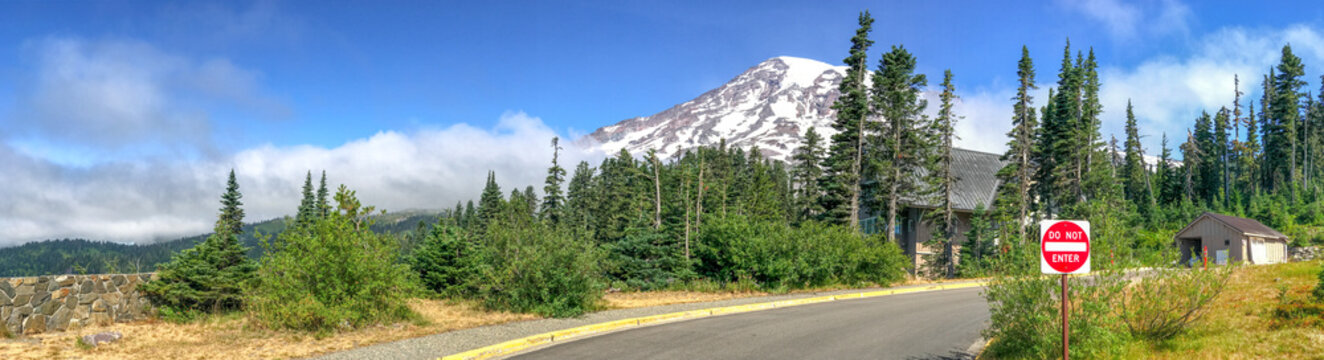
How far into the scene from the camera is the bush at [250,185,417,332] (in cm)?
1263

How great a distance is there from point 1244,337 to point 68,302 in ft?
66.0

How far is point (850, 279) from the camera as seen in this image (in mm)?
27547

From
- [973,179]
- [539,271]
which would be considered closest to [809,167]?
[973,179]

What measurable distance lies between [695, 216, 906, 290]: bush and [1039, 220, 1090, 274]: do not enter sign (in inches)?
650

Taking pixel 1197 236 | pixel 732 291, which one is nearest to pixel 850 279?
pixel 732 291

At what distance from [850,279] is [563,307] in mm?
15272

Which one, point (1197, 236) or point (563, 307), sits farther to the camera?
point (1197, 236)

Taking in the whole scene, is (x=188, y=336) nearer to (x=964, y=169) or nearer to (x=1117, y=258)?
(x=1117, y=258)

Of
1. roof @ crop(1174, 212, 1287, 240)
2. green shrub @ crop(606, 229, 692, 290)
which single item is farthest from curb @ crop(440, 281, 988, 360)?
roof @ crop(1174, 212, 1287, 240)

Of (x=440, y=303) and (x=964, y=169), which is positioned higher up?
(x=964, y=169)

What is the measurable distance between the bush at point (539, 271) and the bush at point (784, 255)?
28.4 ft

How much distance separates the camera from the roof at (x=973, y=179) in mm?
44844

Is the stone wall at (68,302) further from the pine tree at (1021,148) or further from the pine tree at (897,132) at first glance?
the pine tree at (1021,148)

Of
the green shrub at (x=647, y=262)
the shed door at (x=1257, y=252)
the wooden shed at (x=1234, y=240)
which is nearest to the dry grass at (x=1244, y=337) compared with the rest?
the green shrub at (x=647, y=262)
